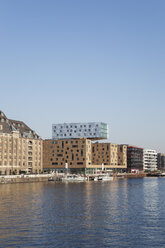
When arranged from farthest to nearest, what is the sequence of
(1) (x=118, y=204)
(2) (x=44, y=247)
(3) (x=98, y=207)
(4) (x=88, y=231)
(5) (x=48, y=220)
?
(1) (x=118, y=204) → (3) (x=98, y=207) → (5) (x=48, y=220) → (4) (x=88, y=231) → (2) (x=44, y=247)

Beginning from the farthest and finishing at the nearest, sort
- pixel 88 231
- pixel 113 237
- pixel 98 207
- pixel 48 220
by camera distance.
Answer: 1. pixel 98 207
2. pixel 48 220
3. pixel 88 231
4. pixel 113 237

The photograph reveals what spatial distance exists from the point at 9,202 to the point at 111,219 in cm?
3213

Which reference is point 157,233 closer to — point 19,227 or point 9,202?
point 19,227

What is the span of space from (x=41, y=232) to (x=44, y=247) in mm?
8647

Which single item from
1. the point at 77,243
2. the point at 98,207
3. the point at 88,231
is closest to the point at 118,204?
the point at 98,207

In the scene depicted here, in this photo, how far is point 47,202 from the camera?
9456 centimetres

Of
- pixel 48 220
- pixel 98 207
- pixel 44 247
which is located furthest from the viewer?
pixel 98 207

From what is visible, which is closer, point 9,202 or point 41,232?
point 41,232

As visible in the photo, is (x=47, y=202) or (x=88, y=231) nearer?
(x=88, y=231)

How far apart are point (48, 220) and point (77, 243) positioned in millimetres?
17183

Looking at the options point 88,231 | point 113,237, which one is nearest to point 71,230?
point 88,231

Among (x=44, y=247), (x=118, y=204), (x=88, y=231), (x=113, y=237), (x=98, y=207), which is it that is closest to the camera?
(x=44, y=247)

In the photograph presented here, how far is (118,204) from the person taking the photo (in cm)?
9262

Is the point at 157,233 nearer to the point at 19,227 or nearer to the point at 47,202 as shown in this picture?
the point at 19,227
